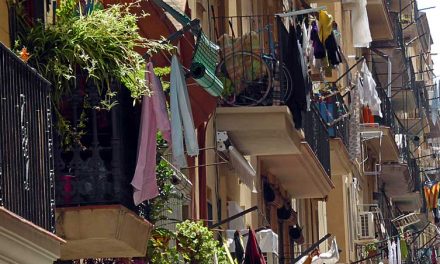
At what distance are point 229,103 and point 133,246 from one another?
7.65 meters

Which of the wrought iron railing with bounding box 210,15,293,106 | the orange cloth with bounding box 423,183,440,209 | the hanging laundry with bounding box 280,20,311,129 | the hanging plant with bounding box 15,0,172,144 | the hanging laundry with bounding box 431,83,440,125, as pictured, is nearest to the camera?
the hanging plant with bounding box 15,0,172,144

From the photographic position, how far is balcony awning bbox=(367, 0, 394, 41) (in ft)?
149

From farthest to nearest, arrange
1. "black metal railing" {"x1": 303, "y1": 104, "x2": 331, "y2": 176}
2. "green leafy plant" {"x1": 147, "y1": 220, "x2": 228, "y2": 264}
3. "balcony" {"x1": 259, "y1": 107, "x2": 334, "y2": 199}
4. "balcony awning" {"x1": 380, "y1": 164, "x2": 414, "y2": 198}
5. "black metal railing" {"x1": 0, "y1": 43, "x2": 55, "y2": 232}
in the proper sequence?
"balcony awning" {"x1": 380, "y1": 164, "x2": 414, "y2": 198} < "balcony" {"x1": 259, "y1": 107, "x2": 334, "y2": 199} < "black metal railing" {"x1": 303, "y1": 104, "x2": 331, "y2": 176} < "green leafy plant" {"x1": 147, "y1": 220, "x2": 228, "y2": 264} < "black metal railing" {"x1": 0, "y1": 43, "x2": 55, "y2": 232}

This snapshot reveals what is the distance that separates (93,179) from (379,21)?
34017 millimetres

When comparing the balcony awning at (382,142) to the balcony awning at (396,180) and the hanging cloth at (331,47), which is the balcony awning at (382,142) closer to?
the balcony awning at (396,180)

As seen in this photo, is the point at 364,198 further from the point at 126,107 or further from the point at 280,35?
the point at 126,107

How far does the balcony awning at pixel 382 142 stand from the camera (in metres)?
42.7

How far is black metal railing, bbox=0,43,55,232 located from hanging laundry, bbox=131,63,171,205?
4.36ft

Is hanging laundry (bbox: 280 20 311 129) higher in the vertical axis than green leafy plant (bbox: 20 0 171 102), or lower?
higher

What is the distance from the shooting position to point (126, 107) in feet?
48.0

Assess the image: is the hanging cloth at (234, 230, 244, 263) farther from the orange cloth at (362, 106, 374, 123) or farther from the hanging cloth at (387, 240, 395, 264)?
the orange cloth at (362, 106, 374, 123)

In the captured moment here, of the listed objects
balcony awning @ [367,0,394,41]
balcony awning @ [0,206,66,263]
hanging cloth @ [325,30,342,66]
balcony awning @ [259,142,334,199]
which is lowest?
balcony awning @ [0,206,66,263]

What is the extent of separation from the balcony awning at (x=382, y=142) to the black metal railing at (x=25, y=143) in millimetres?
29554

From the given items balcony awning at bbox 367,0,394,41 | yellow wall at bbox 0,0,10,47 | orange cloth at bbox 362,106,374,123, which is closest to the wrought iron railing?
yellow wall at bbox 0,0,10,47
